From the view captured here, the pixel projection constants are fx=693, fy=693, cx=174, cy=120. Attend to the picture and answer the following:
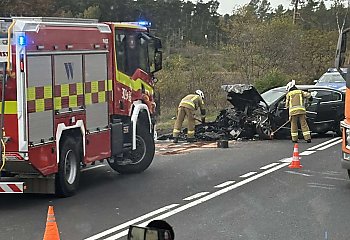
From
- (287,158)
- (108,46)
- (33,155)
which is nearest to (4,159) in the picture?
(33,155)

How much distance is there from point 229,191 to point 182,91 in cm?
1906

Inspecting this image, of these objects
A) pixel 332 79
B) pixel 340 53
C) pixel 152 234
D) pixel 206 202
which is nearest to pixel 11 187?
pixel 206 202

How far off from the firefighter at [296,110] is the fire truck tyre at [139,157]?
5.50m

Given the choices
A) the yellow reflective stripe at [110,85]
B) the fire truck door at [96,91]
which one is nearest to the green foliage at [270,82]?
the yellow reflective stripe at [110,85]

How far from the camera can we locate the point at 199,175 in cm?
1270

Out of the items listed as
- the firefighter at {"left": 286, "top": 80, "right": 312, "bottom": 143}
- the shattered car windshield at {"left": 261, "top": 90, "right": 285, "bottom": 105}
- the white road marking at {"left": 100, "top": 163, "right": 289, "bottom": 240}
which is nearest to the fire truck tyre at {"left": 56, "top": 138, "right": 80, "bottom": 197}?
the white road marking at {"left": 100, "top": 163, "right": 289, "bottom": 240}

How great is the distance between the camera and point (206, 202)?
32.6ft

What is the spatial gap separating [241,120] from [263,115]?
0.63 meters

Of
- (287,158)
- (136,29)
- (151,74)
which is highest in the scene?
(136,29)

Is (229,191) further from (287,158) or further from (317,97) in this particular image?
(317,97)

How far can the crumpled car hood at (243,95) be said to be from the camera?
18547 mm

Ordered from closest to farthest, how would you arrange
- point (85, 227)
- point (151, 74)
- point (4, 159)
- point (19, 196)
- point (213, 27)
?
point (85, 227)
point (4, 159)
point (19, 196)
point (151, 74)
point (213, 27)

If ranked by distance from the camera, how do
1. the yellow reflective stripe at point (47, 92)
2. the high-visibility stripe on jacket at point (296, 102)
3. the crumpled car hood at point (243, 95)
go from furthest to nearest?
the crumpled car hood at point (243, 95), the high-visibility stripe on jacket at point (296, 102), the yellow reflective stripe at point (47, 92)

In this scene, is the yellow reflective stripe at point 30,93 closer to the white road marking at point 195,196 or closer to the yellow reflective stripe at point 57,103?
the yellow reflective stripe at point 57,103
